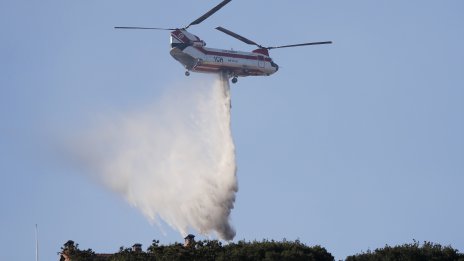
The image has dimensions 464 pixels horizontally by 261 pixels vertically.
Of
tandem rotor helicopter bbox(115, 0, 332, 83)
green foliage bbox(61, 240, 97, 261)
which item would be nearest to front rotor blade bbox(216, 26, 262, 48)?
tandem rotor helicopter bbox(115, 0, 332, 83)

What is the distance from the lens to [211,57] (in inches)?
6629

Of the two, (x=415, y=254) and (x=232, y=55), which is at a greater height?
(x=232, y=55)

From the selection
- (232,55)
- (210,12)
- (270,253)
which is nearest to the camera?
(270,253)

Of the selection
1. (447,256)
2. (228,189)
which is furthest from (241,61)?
(447,256)

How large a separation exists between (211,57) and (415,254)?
43689mm

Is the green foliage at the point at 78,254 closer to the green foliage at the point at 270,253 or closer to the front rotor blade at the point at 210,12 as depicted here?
the green foliage at the point at 270,253

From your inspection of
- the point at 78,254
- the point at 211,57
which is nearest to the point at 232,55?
the point at 211,57

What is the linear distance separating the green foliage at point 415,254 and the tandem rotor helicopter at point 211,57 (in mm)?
38706

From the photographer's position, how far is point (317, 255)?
449 feet

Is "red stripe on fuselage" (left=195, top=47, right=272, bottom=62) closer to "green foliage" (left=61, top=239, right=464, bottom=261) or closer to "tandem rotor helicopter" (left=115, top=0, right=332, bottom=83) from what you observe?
"tandem rotor helicopter" (left=115, top=0, right=332, bottom=83)

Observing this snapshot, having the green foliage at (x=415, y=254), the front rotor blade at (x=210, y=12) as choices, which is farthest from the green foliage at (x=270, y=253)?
the front rotor blade at (x=210, y=12)

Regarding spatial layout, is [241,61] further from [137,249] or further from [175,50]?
[137,249]

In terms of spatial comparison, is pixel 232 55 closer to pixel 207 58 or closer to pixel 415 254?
pixel 207 58

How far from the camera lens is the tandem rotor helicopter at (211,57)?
166750 millimetres
